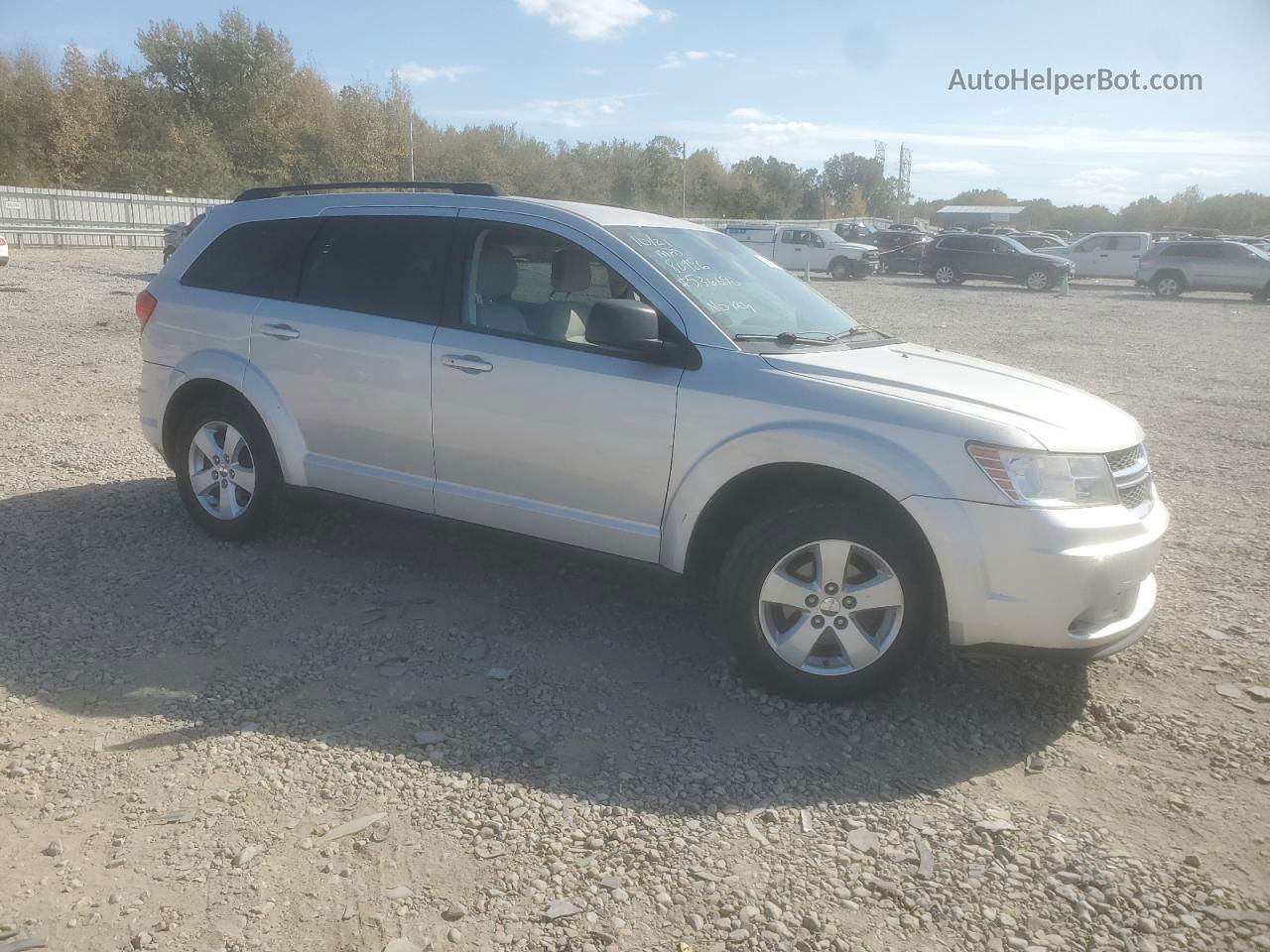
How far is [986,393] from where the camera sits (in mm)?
3959

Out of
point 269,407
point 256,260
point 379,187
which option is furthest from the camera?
point 379,187

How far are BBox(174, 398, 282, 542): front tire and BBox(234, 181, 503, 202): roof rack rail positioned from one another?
1183 mm

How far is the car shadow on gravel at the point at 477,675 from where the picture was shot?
3.59 m

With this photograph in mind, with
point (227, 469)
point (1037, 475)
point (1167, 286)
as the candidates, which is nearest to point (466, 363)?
point (227, 469)

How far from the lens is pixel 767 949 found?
267cm

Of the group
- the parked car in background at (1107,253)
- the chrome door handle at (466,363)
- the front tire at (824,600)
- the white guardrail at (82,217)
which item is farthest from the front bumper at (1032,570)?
the white guardrail at (82,217)

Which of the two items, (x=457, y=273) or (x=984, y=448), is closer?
(x=984, y=448)

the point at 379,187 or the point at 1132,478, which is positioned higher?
the point at 379,187

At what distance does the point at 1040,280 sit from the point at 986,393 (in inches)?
1214

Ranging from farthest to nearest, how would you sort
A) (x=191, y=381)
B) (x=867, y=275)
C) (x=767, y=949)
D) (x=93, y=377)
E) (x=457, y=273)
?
(x=867, y=275), (x=93, y=377), (x=191, y=381), (x=457, y=273), (x=767, y=949)

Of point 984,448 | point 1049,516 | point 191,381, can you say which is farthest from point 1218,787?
point 191,381

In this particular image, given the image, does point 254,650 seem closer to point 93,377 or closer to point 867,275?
point 93,377

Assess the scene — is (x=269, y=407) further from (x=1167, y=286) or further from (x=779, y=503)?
(x=1167, y=286)

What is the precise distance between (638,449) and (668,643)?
3.15ft
